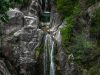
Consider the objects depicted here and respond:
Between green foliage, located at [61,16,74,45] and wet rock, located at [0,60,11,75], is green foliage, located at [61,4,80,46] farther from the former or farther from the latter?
wet rock, located at [0,60,11,75]

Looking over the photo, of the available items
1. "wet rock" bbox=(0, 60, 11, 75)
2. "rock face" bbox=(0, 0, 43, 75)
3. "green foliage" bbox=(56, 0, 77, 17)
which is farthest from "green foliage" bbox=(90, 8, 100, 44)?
"wet rock" bbox=(0, 60, 11, 75)

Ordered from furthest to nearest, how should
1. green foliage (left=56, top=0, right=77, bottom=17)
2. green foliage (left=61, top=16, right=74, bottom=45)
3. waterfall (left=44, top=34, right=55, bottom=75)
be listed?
green foliage (left=56, top=0, right=77, bottom=17)
waterfall (left=44, top=34, right=55, bottom=75)
green foliage (left=61, top=16, right=74, bottom=45)

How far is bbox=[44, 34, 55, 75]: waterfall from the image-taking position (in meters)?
19.6

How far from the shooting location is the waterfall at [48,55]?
19594 millimetres

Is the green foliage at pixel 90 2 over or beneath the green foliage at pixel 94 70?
over

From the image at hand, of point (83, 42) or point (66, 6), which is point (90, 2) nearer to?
point (66, 6)

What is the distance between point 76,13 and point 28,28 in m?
3.84

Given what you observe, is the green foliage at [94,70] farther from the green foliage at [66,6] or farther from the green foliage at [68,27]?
the green foliage at [66,6]

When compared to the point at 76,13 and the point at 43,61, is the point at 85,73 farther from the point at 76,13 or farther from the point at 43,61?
the point at 76,13

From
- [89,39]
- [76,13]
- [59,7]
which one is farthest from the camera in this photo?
[59,7]

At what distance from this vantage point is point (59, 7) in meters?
22.2

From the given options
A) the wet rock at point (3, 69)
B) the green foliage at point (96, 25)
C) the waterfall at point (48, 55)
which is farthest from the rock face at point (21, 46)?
the green foliage at point (96, 25)

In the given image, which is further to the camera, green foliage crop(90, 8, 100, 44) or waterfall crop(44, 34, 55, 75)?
waterfall crop(44, 34, 55, 75)

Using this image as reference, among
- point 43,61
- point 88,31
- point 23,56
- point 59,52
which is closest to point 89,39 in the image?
point 88,31
